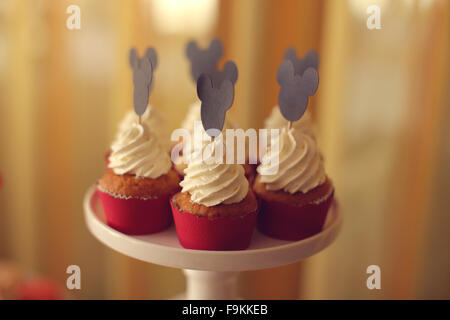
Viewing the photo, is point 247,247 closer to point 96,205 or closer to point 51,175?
point 96,205

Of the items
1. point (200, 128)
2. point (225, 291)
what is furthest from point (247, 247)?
point (200, 128)

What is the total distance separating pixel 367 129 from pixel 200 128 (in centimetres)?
80

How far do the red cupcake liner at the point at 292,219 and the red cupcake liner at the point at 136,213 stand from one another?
26 centimetres

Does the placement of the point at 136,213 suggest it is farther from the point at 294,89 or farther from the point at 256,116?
the point at 256,116

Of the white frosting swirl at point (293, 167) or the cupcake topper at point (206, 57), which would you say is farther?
the cupcake topper at point (206, 57)

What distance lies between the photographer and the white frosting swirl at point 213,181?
1035 millimetres

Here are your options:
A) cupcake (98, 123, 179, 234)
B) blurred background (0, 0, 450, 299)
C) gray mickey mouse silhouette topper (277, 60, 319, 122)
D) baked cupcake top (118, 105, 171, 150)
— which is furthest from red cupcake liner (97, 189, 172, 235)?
blurred background (0, 0, 450, 299)

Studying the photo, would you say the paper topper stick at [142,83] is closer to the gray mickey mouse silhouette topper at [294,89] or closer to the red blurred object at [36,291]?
the gray mickey mouse silhouette topper at [294,89]

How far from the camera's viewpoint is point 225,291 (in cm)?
113

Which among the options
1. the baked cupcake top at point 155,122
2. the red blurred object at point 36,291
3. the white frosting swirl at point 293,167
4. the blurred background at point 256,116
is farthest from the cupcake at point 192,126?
the red blurred object at point 36,291

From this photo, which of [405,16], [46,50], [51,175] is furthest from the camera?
[51,175]

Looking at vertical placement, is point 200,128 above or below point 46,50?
below

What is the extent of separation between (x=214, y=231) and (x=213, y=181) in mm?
115

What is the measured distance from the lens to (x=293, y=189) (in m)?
1.12
